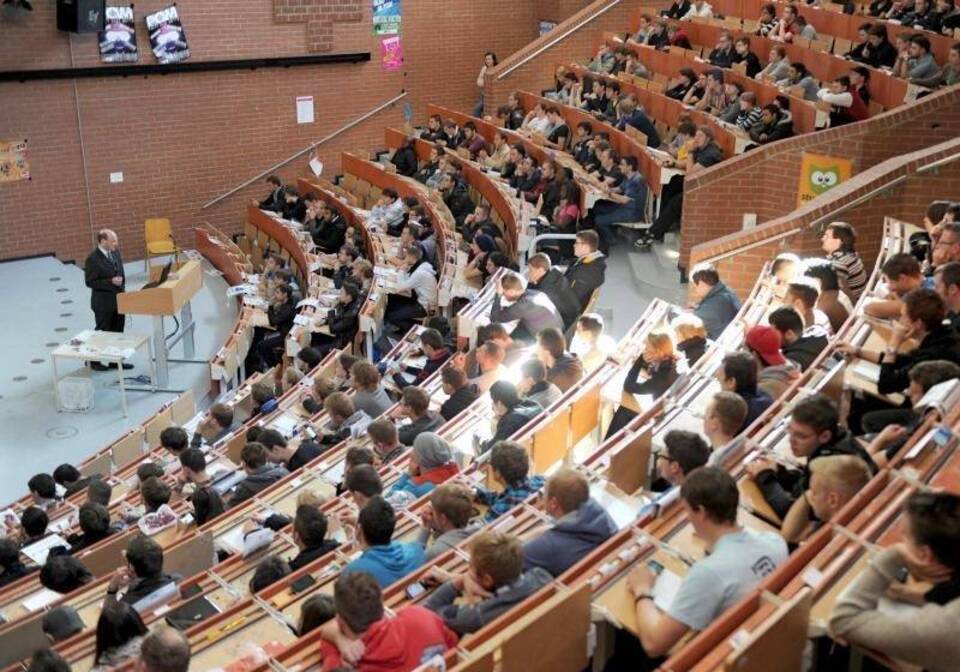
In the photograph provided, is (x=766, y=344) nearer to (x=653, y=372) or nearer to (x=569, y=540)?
(x=653, y=372)

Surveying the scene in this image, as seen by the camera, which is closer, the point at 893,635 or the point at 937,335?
the point at 893,635

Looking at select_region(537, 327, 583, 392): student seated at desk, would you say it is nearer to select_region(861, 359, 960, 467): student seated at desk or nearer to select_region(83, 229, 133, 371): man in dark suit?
select_region(861, 359, 960, 467): student seated at desk

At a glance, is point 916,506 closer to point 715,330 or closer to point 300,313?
point 715,330

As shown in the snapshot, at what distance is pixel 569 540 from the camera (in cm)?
438

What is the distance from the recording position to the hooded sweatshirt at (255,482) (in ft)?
22.3

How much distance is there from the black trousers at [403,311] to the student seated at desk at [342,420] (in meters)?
3.42

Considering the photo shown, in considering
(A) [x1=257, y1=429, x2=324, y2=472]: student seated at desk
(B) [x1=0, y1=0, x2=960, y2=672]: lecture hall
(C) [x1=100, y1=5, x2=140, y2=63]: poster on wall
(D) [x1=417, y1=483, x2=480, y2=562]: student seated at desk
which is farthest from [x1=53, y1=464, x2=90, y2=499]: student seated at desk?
(C) [x1=100, y1=5, x2=140, y2=63]: poster on wall

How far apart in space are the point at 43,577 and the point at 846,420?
446 centimetres

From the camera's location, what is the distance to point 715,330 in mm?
7543

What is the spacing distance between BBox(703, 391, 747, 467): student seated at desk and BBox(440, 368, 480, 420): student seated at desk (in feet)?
8.40

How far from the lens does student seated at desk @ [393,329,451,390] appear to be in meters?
8.53

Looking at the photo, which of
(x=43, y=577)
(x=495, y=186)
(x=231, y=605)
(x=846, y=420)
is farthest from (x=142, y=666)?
(x=495, y=186)

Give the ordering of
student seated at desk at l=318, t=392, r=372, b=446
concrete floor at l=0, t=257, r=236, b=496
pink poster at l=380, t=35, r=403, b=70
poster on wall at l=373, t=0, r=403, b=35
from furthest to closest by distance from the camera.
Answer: pink poster at l=380, t=35, r=403, b=70 → poster on wall at l=373, t=0, r=403, b=35 → concrete floor at l=0, t=257, r=236, b=496 → student seated at desk at l=318, t=392, r=372, b=446

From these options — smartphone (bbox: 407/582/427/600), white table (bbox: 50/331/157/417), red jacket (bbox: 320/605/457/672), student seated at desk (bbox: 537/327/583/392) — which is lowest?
white table (bbox: 50/331/157/417)
